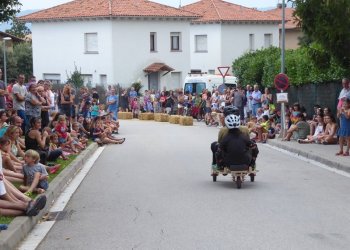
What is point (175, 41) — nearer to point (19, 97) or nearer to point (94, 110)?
point (94, 110)

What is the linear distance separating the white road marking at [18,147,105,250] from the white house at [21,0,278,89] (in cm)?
4226

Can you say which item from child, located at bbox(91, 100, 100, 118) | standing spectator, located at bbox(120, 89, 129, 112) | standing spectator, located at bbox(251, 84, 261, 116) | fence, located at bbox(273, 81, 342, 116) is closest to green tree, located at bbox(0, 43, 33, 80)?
Result: standing spectator, located at bbox(120, 89, 129, 112)

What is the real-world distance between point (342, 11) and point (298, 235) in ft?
37.0

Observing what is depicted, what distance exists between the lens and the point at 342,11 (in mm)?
20359

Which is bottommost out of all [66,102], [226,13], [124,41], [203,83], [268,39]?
[66,102]

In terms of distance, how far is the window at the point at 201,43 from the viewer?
72.2m

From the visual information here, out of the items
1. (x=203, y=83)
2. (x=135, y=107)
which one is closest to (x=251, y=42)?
(x=203, y=83)

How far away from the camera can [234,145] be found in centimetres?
1540

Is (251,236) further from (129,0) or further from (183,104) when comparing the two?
(129,0)

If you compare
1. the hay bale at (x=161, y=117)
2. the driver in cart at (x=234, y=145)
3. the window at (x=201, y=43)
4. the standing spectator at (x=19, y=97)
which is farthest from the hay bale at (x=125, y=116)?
the driver in cart at (x=234, y=145)

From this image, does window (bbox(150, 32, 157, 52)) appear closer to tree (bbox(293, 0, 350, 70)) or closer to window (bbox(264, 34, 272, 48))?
window (bbox(264, 34, 272, 48))

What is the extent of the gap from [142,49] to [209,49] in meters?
8.77

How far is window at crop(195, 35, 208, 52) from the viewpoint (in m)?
72.2

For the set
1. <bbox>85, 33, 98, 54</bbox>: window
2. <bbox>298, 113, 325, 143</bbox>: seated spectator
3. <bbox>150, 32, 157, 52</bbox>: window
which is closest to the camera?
<bbox>298, 113, 325, 143</bbox>: seated spectator
